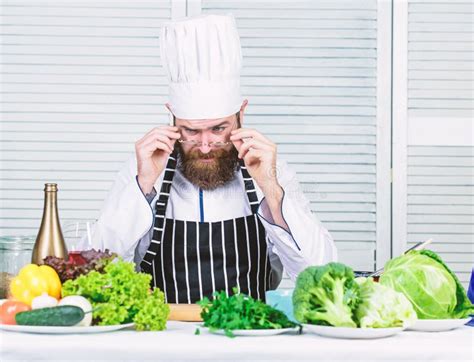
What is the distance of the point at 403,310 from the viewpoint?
1989 millimetres

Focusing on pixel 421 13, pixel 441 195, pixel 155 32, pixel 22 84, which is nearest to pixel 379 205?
pixel 441 195

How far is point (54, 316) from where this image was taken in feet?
6.41

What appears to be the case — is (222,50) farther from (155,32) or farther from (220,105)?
(155,32)

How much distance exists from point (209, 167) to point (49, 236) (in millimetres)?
884

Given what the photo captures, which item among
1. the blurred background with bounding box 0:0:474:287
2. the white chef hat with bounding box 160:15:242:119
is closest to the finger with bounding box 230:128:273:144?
the white chef hat with bounding box 160:15:242:119

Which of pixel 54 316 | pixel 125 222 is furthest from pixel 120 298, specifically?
pixel 125 222

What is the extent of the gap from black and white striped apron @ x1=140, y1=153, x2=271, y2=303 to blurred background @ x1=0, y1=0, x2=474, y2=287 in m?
1.11

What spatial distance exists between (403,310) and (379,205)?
2.26m

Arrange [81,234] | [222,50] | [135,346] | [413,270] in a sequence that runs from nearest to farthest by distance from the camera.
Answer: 1. [135,346]
2. [413,270]
3. [81,234]
4. [222,50]

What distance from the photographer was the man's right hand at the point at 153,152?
9.29 feet

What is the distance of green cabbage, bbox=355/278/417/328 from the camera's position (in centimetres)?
196

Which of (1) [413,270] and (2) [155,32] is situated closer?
(1) [413,270]

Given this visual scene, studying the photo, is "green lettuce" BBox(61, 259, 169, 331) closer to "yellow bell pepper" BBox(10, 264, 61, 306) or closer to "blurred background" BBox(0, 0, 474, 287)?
"yellow bell pepper" BBox(10, 264, 61, 306)

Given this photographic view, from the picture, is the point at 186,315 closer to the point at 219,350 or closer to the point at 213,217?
the point at 219,350
